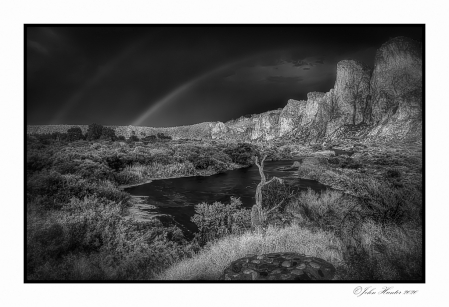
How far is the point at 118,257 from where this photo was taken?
5.14 meters

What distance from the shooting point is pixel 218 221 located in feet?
23.2

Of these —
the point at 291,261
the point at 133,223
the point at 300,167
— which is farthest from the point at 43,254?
the point at 300,167

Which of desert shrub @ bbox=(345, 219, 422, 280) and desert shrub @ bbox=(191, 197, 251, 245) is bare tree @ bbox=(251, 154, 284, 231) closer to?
desert shrub @ bbox=(191, 197, 251, 245)

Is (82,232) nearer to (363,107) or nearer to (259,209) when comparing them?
(259,209)

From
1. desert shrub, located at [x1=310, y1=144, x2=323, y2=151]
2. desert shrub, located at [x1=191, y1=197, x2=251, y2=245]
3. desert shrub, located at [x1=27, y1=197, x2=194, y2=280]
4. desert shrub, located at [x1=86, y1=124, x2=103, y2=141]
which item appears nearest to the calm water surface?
desert shrub, located at [x1=191, y1=197, x2=251, y2=245]

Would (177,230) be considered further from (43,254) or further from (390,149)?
(390,149)

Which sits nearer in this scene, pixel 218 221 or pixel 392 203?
pixel 392 203

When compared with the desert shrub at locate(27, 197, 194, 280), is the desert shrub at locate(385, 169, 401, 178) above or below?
above

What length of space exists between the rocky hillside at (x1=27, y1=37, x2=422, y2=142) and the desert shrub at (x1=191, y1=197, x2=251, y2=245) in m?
3.38

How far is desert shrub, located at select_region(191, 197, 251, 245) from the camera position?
22.1 ft

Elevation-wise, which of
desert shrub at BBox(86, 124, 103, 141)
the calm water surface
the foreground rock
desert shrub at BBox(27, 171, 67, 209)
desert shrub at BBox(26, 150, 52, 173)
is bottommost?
the foreground rock

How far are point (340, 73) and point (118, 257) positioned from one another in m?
7.41

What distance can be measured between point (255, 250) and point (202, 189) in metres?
5.65
